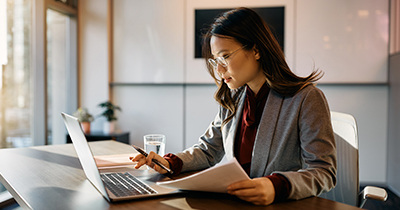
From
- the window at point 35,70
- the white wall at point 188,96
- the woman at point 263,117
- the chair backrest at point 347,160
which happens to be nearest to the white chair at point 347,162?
the chair backrest at point 347,160

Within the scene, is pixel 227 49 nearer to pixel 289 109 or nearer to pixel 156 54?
pixel 289 109

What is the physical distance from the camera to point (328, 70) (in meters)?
3.47

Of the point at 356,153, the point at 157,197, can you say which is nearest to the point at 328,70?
the point at 356,153

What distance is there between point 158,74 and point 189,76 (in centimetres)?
36

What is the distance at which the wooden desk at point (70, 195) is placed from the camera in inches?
33.8

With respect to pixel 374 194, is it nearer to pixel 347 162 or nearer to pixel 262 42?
pixel 347 162

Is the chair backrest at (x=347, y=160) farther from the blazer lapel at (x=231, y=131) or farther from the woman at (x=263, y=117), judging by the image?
the blazer lapel at (x=231, y=131)

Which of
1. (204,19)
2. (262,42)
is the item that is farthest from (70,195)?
(204,19)

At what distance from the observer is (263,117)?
1.19 meters

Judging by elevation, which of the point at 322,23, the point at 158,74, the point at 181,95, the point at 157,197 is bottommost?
the point at 157,197

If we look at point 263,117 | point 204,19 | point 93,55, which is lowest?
point 263,117

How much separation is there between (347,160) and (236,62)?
603mm

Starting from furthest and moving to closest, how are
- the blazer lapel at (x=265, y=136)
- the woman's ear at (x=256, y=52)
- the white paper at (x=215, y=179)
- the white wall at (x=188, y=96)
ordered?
the white wall at (x=188, y=96)
the woman's ear at (x=256, y=52)
the blazer lapel at (x=265, y=136)
the white paper at (x=215, y=179)

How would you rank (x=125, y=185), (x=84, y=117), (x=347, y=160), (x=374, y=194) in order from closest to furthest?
(x=125, y=185) → (x=374, y=194) → (x=347, y=160) → (x=84, y=117)
